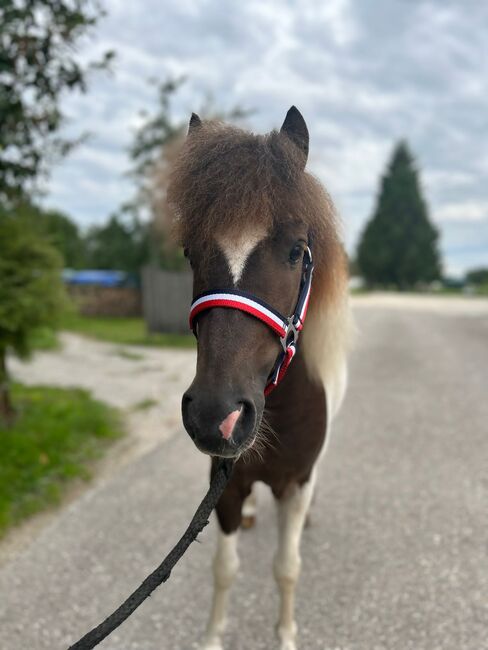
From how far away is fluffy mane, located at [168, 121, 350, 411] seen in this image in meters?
1.75

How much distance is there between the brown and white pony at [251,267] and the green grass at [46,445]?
265 cm

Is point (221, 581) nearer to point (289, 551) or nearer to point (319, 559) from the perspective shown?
point (289, 551)

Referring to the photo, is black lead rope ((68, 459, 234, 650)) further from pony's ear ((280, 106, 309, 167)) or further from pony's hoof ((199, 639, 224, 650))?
pony's ear ((280, 106, 309, 167))

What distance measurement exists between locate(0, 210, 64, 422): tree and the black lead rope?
149 inches

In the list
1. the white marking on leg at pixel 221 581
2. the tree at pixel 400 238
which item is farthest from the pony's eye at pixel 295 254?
the tree at pixel 400 238

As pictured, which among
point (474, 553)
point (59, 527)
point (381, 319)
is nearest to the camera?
point (474, 553)

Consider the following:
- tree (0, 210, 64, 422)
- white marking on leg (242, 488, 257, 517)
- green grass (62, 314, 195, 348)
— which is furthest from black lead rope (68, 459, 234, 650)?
green grass (62, 314, 195, 348)

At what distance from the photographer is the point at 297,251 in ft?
6.08

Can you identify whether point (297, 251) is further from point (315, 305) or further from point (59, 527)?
point (59, 527)

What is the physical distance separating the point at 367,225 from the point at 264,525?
6016cm

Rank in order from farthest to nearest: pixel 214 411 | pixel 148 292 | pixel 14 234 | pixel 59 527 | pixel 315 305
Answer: pixel 148 292 < pixel 14 234 < pixel 59 527 < pixel 315 305 < pixel 214 411

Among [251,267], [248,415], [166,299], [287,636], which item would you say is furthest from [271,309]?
[166,299]

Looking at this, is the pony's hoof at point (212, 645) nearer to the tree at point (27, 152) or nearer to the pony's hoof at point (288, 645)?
the pony's hoof at point (288, 645)

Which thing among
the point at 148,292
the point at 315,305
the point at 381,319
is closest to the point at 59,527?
the point at 315,305
